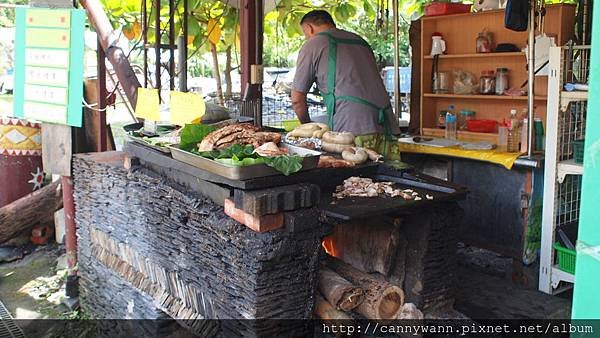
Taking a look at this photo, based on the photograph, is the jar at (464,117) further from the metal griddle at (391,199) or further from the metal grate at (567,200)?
the metal griddle at (391,199)

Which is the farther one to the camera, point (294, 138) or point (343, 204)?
point (294, 138)

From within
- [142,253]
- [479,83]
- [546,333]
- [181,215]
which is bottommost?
[546,333]

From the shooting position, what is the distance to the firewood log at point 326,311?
2629mm

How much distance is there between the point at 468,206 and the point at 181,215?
312cm

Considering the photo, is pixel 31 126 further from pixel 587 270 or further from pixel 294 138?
pixel 587 270

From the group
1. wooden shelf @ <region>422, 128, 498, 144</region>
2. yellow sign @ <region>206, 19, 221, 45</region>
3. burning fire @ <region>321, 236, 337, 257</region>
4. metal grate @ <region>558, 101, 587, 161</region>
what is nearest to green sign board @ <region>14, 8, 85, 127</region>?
burning fire @ <region>321, 236, 337, 257</region>

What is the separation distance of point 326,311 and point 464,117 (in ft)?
13.8

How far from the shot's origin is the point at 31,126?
20.2ft

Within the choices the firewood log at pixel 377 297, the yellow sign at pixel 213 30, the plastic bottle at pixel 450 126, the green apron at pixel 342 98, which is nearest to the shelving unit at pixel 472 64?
the plastic bottle at pixel 450 126

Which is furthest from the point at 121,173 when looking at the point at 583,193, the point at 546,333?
the point at 583,193

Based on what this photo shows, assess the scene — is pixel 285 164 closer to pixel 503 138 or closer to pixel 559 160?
pixel 559 160

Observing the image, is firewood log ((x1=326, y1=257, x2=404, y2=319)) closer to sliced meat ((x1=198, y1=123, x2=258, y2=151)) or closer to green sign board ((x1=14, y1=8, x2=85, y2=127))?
sliced meat ((x1=198, y1=123, x2=258, y2=151))

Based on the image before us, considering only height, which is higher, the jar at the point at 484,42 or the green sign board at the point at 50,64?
the jar at the point at 484,42

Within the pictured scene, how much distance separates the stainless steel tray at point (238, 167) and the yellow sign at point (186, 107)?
0.25 meters
